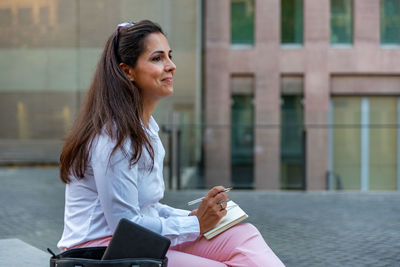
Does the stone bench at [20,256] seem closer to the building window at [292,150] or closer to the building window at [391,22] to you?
the building window at [292,150]

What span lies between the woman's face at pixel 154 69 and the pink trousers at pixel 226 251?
22.8 inches

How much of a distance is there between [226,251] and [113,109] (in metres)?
Answer: 0.68

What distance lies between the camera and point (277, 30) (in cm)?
1788

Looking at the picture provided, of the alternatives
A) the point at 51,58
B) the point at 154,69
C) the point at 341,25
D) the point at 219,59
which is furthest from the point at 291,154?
the point at 154,69

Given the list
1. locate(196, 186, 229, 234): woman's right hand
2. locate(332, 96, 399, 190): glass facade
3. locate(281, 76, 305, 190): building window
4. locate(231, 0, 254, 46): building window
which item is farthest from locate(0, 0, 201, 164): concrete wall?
locate(196, 186, 229, 234): woman's right hand

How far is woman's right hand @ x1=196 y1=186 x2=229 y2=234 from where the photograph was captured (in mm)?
2166

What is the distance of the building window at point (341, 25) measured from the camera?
18.1 metres

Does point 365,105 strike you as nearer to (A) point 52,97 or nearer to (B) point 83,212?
(A) point 52,97

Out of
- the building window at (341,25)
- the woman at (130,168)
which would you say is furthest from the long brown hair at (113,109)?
the building window at (341,25)

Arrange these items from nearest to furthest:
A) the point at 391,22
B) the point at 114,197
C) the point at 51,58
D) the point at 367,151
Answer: the point at 114,197
the point at 367,151
the point at 51,58
the point at 391,22

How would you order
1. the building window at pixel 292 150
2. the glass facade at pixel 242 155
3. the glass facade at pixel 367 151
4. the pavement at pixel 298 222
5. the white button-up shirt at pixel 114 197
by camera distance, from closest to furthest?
the white button-up shirt at pixel 114 197, the pavement at pixel 298 222, the building window at pixel 292 150, the glass facade at pixel 242 155, the glass facade at pixel 367 151

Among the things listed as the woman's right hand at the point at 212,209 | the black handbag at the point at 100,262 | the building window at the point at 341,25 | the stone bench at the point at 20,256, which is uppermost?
the building window at the point at 341,25

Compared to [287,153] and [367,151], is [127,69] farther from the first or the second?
[367,151]

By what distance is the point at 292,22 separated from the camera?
59.5 feet
